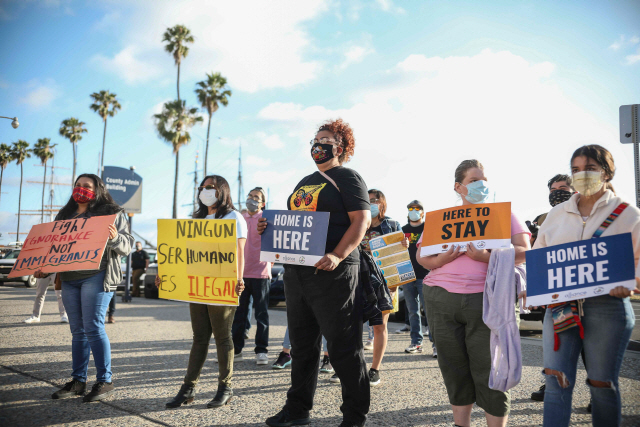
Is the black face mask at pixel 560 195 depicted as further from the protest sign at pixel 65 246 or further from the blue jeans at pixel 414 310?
the protest sign at pixel 65 246

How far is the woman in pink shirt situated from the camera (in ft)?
8.89

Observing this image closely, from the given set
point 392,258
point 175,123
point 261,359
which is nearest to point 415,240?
point 392,258

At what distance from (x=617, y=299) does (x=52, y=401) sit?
441 cm

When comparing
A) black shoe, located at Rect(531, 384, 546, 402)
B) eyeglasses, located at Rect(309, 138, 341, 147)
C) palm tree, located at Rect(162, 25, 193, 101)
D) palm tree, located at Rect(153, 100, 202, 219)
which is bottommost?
black shoe, located at Rect(531, 384, 546, 402)

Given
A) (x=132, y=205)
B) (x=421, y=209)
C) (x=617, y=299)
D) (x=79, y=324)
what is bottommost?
(x=79, y=324)

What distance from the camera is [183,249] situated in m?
4.28

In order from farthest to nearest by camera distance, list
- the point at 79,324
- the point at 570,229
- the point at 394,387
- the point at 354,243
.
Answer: the point at 394,387
the point at 79,324
the point at 354,243
the point at 570,229

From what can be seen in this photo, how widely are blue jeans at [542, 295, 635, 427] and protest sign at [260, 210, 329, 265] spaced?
1645 mm

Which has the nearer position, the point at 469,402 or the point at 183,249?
the point at 469,402

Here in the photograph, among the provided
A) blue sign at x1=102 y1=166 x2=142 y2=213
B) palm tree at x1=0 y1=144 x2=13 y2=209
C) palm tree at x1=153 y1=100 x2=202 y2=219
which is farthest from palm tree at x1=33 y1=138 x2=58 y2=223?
blue sign at x1=102 y1=166 x2=142 y2=213

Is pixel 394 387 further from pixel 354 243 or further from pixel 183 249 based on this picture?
pixel 183 249

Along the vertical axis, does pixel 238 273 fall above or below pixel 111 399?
above

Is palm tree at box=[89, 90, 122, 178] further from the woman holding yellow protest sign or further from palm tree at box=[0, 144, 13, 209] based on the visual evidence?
the woman holding yellow protest sign

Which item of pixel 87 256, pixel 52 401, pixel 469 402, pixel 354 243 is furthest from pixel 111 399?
pixel 469 402
